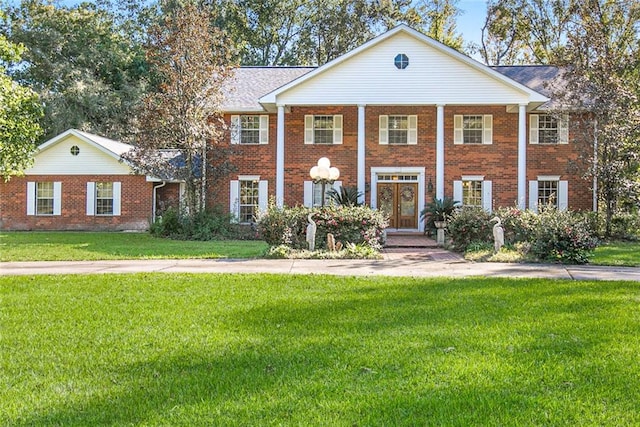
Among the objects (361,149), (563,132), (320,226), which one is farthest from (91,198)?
(563,132)

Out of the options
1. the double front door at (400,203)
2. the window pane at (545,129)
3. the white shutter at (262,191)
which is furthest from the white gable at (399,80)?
the white shutter at (262,191)

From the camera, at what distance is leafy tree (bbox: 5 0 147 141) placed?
3006cm

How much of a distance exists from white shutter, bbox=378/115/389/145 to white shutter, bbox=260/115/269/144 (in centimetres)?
452

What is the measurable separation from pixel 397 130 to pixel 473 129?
118 inches

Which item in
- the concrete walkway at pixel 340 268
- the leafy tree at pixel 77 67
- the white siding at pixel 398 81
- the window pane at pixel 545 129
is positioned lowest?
the concrete walkway at pixel 340 268

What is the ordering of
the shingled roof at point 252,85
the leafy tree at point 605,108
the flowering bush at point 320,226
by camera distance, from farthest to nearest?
the shingled roof at point 252,85 → the leafy tree at point 605,108 → the flowering bush at point 320,226

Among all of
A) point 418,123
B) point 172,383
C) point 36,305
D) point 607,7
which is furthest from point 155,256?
point 607,7

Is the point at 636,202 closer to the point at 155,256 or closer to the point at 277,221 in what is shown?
the point at 277,221

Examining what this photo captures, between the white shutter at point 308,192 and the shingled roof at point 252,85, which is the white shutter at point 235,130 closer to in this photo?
the shingled roof at point 252,85

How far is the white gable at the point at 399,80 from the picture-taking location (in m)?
18.8

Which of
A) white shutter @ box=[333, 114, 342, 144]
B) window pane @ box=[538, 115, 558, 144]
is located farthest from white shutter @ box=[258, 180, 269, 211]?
window pane @ box=[538, 115, 558, 144]

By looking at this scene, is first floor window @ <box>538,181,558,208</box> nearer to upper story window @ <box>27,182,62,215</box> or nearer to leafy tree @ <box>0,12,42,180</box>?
leafy tree @ <box>0,12,42,180</box>

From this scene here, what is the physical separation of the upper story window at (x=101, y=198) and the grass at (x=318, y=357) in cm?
1542

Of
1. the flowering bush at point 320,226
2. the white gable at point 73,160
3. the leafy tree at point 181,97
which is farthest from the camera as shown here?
the white gable at point 73,160
